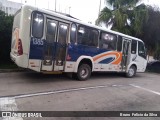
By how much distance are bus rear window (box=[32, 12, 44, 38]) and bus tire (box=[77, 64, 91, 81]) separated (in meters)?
2.85

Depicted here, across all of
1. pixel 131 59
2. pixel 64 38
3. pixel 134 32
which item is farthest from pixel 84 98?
pixel 134 32

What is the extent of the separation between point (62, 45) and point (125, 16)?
10.7 metres

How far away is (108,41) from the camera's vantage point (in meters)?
11.4

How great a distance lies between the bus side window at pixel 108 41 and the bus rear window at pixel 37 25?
12.5 feet

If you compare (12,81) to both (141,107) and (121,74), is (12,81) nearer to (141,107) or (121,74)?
(141,107)

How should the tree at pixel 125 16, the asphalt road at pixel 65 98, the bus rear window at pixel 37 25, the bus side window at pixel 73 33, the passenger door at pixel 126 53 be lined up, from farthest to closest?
the tree at pixel 125 16, the passenger door at pixel 126 53, the bus side window at pixel 73 33, the bus rear window at pixel 37 25, the asphalt road at pixel 65 98

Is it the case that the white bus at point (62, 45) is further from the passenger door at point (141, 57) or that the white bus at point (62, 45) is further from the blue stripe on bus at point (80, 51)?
the passenger door at point (141, 57)

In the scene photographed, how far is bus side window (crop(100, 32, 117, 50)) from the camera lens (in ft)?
36.2

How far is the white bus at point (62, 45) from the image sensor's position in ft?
26.2

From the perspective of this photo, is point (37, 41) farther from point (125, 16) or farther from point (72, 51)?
point (125, 16)

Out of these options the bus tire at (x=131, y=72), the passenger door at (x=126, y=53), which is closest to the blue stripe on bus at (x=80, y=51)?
the passenger door at (x=126, y=53)

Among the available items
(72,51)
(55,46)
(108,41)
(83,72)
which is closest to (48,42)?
(55,46)

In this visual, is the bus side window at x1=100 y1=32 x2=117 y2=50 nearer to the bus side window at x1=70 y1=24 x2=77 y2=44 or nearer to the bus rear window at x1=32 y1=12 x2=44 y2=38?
the bus side window at x1=70 y1=24 x2=77 y2=44

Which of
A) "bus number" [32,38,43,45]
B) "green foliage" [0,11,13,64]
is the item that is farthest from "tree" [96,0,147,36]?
"bus number" [32,38,43,45]
